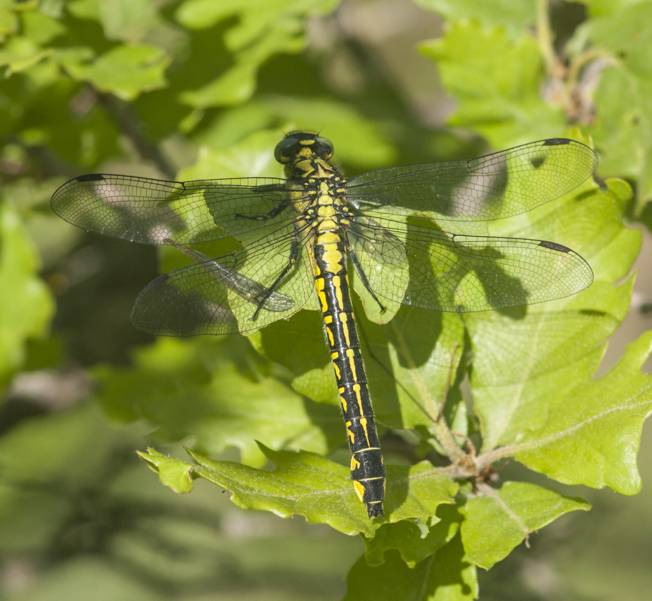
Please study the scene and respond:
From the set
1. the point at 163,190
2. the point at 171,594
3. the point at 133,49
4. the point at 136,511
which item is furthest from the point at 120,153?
the point at 171,594

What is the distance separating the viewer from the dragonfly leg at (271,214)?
2.03 m

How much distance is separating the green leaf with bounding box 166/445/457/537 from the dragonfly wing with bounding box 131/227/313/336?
1.32ft

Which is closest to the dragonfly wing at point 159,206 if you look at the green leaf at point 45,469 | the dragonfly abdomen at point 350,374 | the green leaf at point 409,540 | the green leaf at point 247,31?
the dragonfly abdomen at point 350,374

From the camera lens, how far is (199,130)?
8.63 ft

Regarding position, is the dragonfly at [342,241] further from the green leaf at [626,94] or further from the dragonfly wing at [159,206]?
the green leaf at [626,94]

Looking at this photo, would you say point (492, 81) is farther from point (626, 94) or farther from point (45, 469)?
point (45, 469)

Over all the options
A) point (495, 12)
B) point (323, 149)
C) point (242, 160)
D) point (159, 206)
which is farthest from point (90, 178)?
point (495, 12)

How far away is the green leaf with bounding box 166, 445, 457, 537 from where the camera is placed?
4.63 feet

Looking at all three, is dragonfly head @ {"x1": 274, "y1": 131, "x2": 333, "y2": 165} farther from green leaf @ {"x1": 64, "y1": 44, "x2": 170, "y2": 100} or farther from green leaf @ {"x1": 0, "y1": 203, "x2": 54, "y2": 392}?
green leaf @ {"x1": 0, "y1": 203, "x2": 54, "y2": 392}

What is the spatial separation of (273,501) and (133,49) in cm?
135

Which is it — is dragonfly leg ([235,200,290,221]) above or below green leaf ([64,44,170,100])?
below

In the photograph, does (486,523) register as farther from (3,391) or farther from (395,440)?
(3,391)

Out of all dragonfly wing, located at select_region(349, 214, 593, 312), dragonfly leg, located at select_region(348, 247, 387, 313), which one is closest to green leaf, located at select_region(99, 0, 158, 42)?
dragonfly leg, located at select_region(348, 247, 387, 313)

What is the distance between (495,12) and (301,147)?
2.23 feet
